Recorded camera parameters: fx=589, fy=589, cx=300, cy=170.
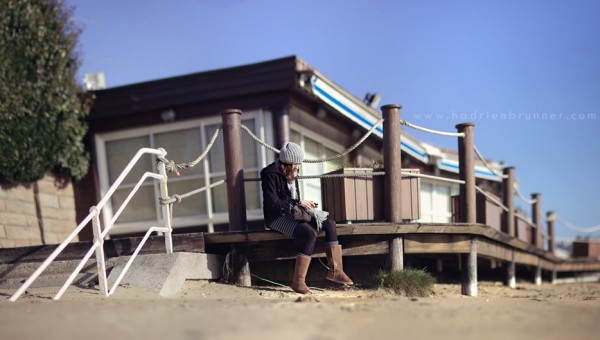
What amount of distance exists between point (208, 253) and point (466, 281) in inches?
121

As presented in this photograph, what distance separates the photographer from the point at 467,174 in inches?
287

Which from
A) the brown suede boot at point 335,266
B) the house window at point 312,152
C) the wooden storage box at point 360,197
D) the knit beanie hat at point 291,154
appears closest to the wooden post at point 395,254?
the wooden storage box at point 360,197

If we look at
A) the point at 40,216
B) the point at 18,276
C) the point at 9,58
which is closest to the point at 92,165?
the point at 40,216

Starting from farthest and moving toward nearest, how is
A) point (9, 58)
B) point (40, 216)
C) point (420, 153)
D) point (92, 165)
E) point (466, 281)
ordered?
point (420, 153) → point (92, 165) → point (40, 216) → point (9, 58) → point (466, 281)

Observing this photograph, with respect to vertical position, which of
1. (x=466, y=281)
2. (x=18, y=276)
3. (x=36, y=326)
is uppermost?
(x=36, y=326)

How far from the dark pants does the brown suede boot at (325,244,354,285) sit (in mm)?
94

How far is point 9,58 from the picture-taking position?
9.05 meters

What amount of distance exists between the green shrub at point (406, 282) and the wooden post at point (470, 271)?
40.8 inches

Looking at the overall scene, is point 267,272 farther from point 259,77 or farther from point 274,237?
point 259,77

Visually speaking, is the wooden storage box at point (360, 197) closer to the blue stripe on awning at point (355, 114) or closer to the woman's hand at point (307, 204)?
the woman's hand at point (307, 204)

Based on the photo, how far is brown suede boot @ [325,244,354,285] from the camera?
218 inches

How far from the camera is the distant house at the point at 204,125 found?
9445mm

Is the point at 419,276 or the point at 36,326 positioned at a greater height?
the point at 36,326

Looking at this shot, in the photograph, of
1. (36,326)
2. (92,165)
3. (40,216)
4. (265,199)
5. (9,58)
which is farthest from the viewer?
(92,165)
